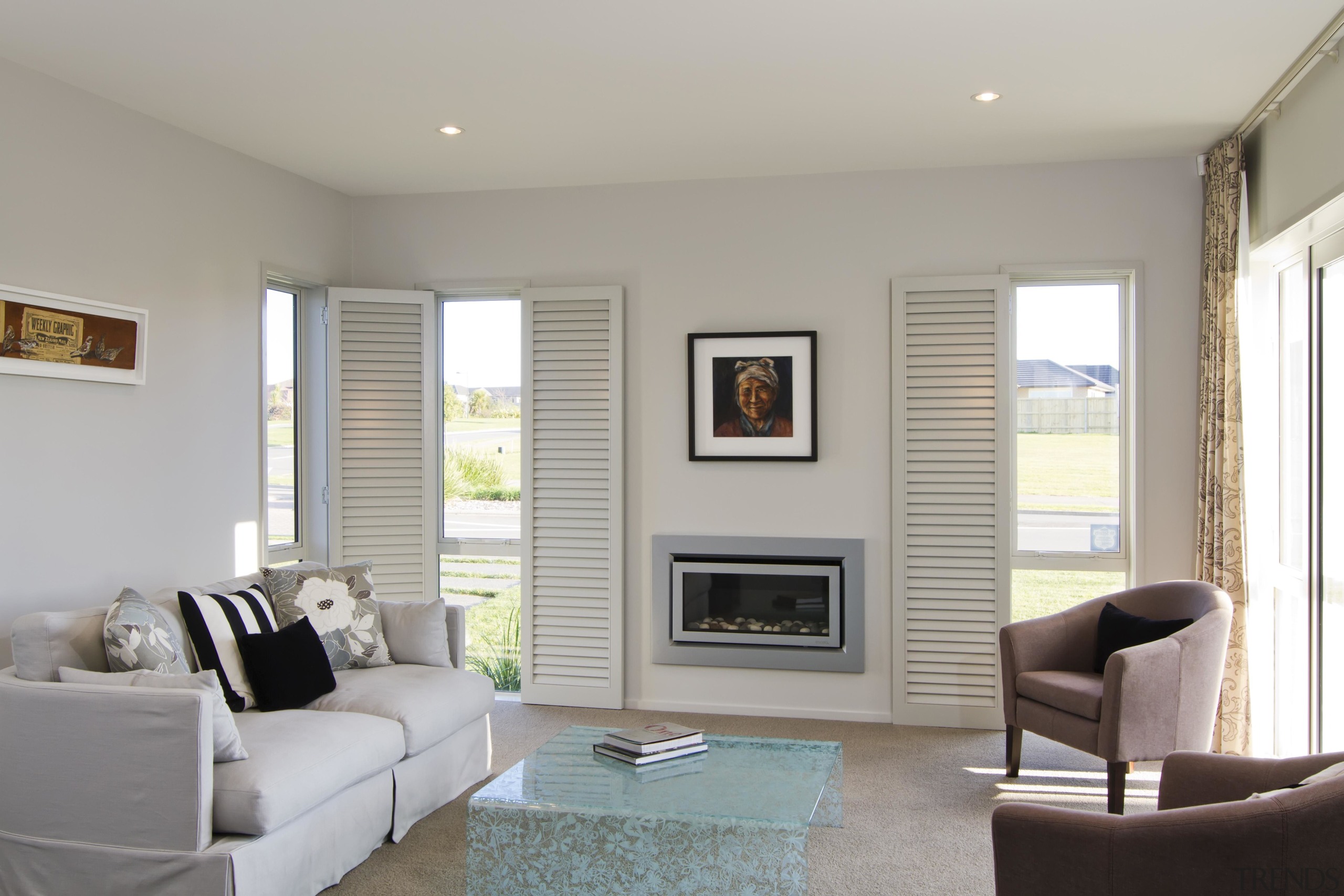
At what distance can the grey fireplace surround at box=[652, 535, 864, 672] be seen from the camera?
4711 millimetres

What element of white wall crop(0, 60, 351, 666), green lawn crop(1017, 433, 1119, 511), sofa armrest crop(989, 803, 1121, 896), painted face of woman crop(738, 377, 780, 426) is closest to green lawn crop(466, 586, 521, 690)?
white wall crop(0, 60, 351, 666)

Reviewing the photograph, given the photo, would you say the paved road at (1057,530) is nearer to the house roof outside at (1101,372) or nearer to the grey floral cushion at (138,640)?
the house roof outside at (1101,372)

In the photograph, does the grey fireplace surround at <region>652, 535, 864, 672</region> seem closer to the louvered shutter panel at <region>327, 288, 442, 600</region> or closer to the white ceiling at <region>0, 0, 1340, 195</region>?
the louvered shutter panel at <region>327, 288, 442, 600</region>

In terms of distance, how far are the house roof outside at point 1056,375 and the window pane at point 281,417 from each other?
3623 mm

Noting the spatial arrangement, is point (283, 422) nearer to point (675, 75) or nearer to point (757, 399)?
point (757, 399)

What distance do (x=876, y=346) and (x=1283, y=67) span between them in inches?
76.3

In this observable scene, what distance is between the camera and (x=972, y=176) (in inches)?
184

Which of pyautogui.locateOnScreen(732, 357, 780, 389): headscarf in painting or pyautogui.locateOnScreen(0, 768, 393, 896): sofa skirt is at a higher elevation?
pyautogui.locateOnScreen(732, 357, 780, 389): headscarf in painting

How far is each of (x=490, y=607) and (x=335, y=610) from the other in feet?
5.22

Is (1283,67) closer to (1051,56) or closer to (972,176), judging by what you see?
(1051,56)

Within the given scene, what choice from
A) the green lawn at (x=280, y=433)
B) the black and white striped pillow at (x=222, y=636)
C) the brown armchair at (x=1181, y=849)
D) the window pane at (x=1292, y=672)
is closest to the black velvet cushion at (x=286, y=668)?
the black and white striped pillow at (x=222, y=636)

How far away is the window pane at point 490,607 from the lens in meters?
5.22

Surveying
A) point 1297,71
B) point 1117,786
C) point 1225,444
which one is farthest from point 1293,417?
point 1117,786

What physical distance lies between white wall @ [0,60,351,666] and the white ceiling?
0.62 feet
